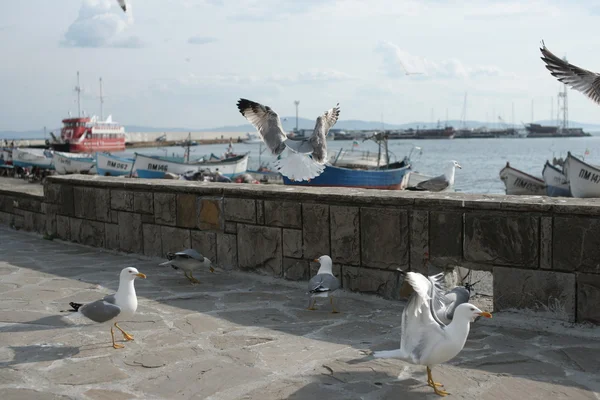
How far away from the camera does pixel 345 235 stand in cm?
597

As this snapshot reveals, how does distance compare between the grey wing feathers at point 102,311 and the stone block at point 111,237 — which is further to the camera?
the stone block at point 111,237

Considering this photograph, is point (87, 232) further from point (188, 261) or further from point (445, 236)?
point (445, 236)

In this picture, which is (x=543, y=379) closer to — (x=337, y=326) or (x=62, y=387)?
(x=337, y=326)

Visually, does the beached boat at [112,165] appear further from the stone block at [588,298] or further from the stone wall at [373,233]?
the stone block at [588,298]

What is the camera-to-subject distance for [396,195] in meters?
5.65

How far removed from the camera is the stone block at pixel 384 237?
562 centimetres

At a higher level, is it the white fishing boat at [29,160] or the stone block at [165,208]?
the stone block at [165,208]

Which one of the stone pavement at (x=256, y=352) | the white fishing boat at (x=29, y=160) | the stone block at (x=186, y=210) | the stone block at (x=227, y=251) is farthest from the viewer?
the white fishing boat at (x=29, y=160)

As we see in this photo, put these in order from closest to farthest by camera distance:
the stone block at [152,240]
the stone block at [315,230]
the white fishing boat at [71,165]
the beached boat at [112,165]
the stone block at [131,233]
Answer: the stone block at [315,230] < the stone block at [152,240] < the stone block at [131,233] < the beached boat at [112,165] < the white fishing boat at [71,165]

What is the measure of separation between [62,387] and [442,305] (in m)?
2.41

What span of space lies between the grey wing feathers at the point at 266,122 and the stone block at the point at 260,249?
Result: 13.3 feet

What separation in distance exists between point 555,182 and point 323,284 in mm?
22388

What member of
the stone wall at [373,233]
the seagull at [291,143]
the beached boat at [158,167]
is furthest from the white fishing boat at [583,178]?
the stone wall at [373,233]

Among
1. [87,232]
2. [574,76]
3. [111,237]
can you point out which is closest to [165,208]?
[111,237]
